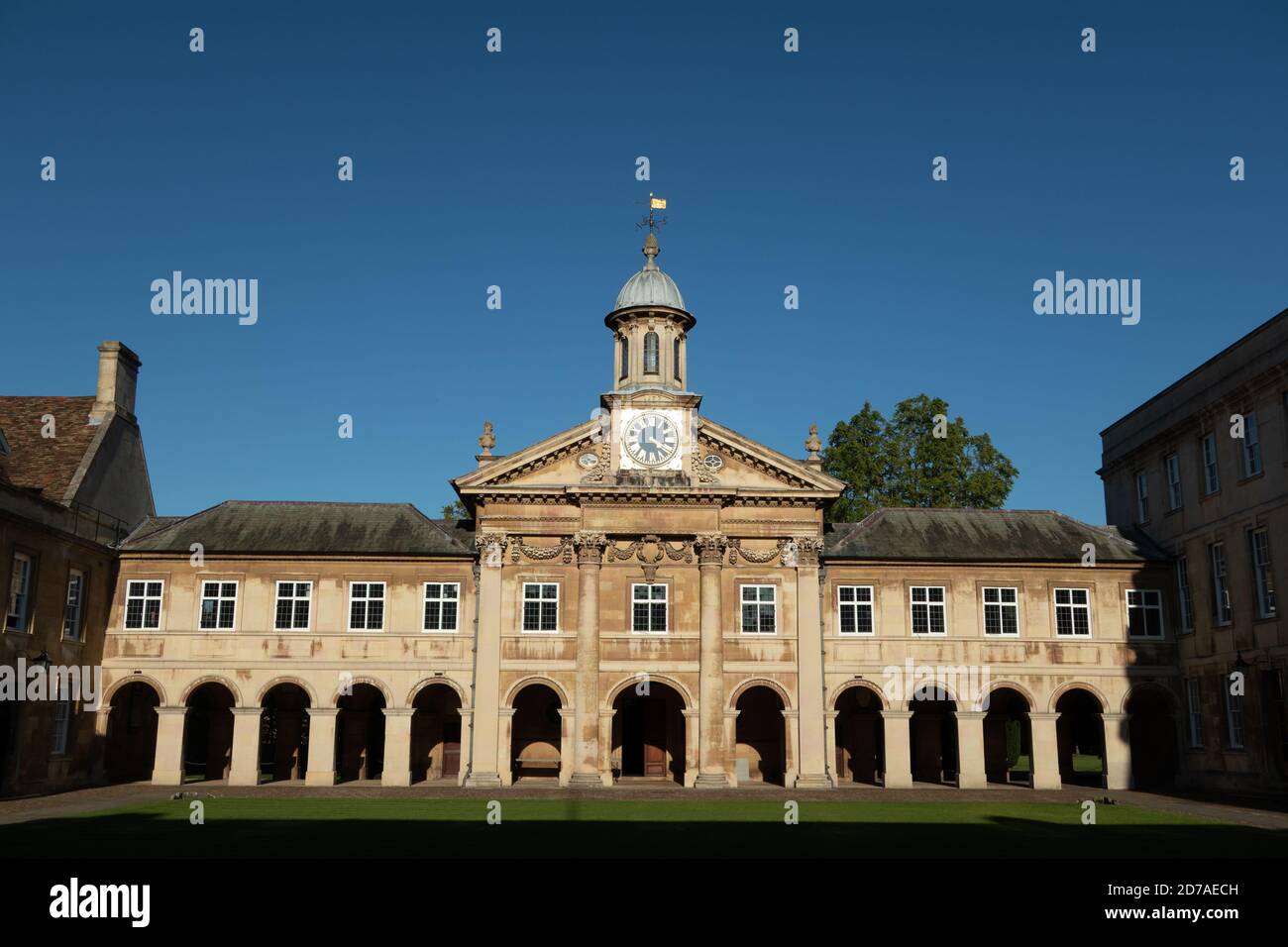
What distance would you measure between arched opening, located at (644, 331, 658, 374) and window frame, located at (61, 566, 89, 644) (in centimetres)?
2216

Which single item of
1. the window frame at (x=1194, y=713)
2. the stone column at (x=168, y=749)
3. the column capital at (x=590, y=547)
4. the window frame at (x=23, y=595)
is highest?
the column capital at (x=590, y=547)

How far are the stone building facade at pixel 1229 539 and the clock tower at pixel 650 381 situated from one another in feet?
59.5

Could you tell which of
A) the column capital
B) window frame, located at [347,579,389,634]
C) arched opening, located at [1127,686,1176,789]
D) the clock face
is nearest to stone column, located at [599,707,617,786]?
the column capital

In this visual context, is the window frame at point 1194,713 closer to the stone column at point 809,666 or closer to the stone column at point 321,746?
the stone column at point 809,666

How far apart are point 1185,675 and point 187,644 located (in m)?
37.1

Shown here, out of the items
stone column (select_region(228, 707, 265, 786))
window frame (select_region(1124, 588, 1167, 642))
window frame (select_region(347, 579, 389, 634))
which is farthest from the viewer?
window frame (select_region(1124, 588, 1167, 642))

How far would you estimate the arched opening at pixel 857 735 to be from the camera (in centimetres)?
4628

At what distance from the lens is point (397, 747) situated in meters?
42.8

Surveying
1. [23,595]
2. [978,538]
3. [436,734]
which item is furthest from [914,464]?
[23,595]

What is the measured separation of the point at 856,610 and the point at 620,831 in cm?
2131

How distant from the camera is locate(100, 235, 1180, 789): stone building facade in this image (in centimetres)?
4250

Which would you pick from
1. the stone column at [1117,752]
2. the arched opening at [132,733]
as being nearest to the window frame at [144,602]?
the arched opening at [132,733]

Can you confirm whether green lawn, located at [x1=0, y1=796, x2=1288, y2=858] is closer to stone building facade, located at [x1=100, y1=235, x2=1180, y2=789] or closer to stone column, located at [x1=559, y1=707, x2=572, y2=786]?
stone column, located at [x1=559, y1=707, x2=572, y2=786]

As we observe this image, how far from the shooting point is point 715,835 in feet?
79.6
